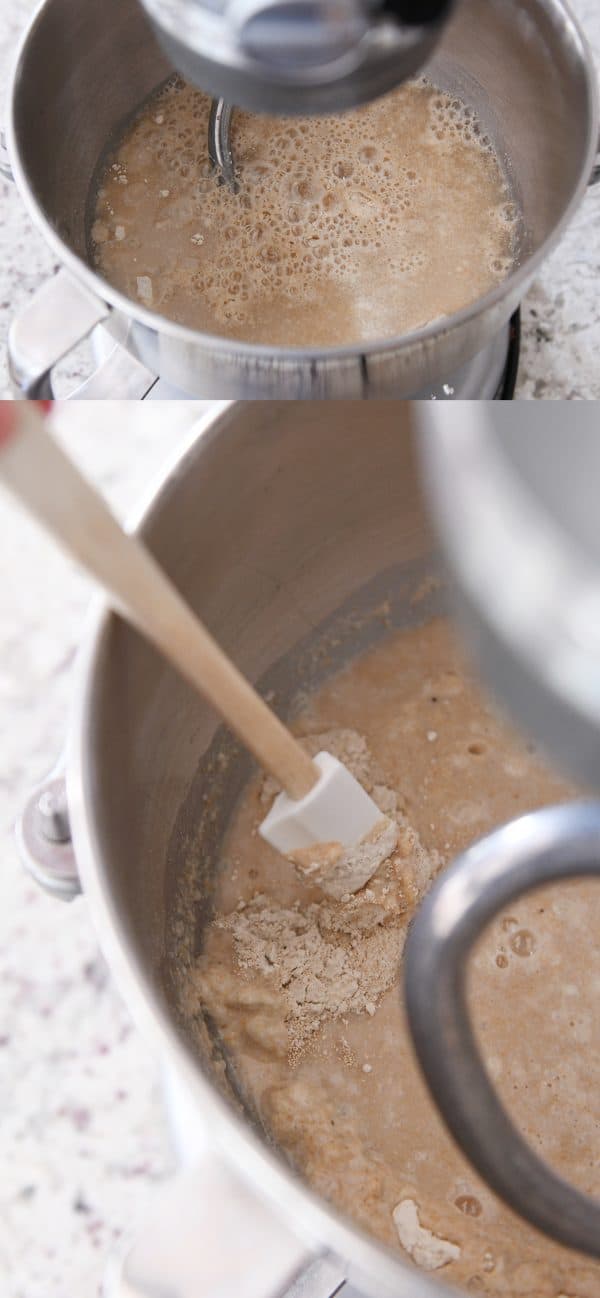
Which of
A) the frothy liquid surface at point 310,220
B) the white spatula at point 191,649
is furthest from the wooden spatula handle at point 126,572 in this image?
the frothy liquid surface at point 310,220

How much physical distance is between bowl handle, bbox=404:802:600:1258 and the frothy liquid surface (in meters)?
0.30

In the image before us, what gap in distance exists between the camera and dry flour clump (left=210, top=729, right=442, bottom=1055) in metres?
0.55

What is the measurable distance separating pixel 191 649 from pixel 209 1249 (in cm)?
19

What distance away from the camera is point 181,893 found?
543 mm

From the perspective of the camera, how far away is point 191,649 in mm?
377

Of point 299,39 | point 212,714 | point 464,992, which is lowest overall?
point 464,992

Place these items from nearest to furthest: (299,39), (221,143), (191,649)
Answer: (299,39) → (191,649) → (221,143)

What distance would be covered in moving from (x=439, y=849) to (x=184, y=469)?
0.85 feet

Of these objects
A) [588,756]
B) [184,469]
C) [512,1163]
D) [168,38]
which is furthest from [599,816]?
[168,38]

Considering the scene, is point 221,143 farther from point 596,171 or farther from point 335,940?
point 335,940

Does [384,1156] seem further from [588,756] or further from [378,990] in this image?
[588,756]

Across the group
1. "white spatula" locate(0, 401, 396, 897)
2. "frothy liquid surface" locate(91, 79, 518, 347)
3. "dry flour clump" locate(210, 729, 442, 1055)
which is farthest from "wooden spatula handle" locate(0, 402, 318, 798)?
"frothy liquid surface" locate(91, 79, 518, 347)

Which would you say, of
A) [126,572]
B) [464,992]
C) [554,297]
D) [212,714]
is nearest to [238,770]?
[212,714]

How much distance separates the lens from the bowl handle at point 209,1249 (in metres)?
0.34
